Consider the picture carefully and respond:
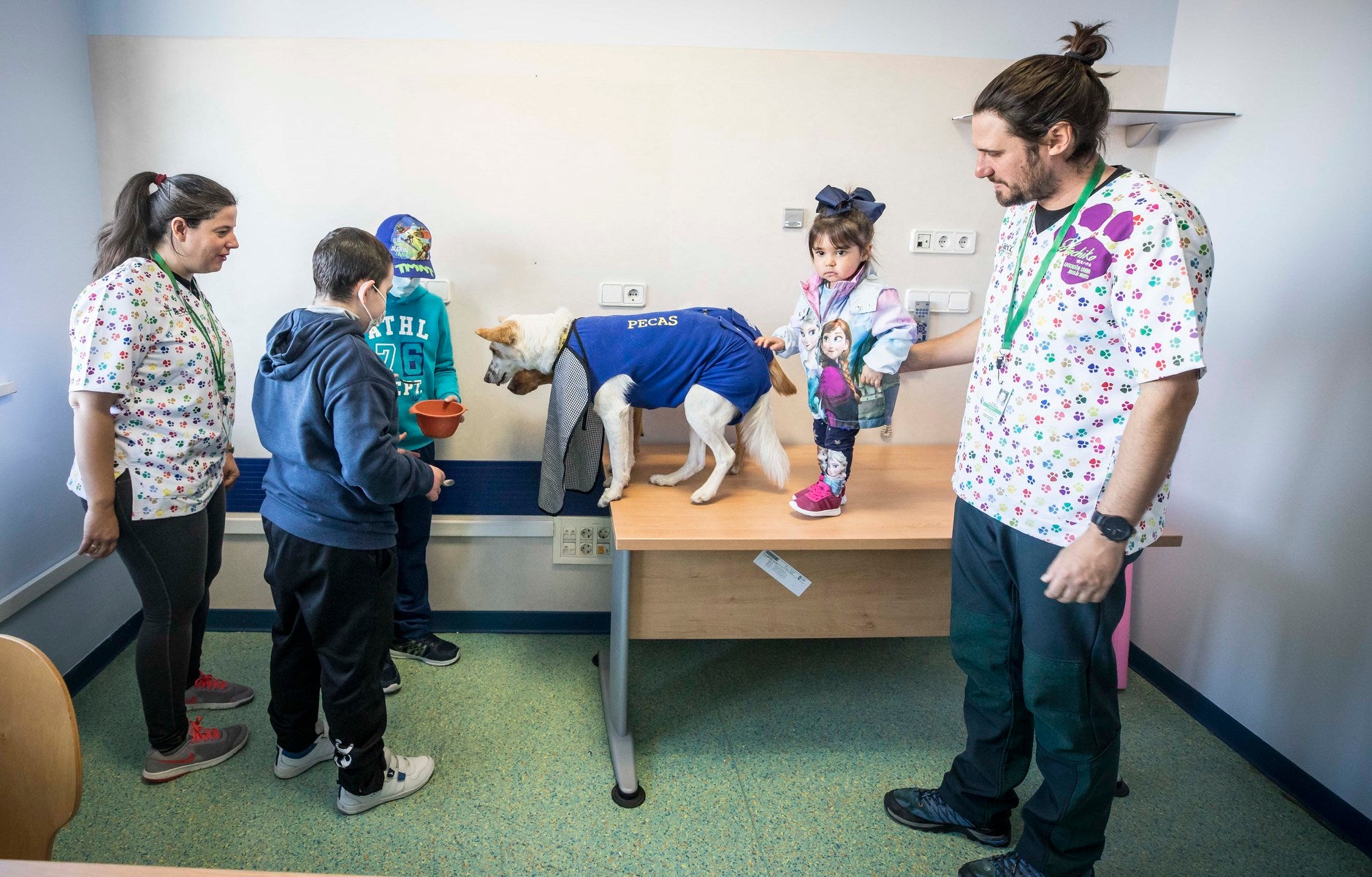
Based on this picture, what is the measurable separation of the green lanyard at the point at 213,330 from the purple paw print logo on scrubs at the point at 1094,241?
6.25 ft

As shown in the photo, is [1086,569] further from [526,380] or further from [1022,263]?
[526,380]

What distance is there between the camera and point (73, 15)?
7.48 feet

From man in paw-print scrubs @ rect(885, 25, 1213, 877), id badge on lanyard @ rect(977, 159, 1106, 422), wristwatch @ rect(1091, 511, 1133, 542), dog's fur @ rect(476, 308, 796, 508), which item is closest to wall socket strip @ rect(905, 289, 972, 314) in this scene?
dog's fur @ rect(476, 308, 796, 508)

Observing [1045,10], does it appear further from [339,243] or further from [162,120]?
[162,120]

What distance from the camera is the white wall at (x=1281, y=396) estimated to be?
6.42 feet

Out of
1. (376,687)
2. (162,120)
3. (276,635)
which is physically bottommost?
(376,687)

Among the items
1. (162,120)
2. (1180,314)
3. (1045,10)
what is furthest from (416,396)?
(1045,10)

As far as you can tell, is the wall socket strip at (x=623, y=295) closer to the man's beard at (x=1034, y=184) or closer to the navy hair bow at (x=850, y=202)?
the navy hair bow at (x=850, y=202)

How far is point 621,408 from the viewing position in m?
2.13

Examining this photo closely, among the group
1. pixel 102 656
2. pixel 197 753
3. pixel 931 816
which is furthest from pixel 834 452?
pixel 102 656

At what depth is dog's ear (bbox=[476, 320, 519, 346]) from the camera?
209cm

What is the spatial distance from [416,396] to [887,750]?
178 centimetres

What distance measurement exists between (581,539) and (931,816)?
56.3 inches

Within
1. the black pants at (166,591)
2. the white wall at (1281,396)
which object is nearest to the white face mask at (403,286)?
the black pants at (166,591)
